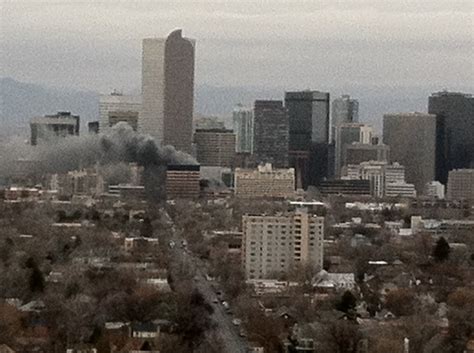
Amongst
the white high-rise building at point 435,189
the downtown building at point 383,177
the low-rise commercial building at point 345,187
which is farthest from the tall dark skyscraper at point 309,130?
the white high-rise building at point 435,189

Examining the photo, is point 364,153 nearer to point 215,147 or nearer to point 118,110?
point 215,147

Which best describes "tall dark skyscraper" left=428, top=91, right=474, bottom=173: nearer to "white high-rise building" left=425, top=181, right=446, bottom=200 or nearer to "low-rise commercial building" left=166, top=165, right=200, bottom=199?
"white high-rise building" left=425, top=181, right=446, bottom=200

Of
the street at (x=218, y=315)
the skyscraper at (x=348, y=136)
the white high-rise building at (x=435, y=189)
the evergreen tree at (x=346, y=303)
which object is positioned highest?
the skyscraper at (x=348, y=136)

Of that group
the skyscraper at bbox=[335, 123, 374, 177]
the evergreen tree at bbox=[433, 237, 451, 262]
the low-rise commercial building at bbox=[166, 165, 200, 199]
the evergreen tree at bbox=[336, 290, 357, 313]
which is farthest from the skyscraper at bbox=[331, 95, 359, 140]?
the evergreen tree at bbox=[336, 290, 357, 313]

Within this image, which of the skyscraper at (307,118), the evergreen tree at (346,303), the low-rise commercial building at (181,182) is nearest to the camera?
the evergreen tree at (346,303)

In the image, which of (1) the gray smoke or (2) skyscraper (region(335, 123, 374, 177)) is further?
A: (2) skyscraper (region(335, 123, 374, 177))

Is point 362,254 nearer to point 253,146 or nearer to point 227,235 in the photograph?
point 227,235

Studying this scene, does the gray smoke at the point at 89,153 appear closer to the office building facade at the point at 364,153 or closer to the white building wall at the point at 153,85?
the white building wall at the point at 153,85
